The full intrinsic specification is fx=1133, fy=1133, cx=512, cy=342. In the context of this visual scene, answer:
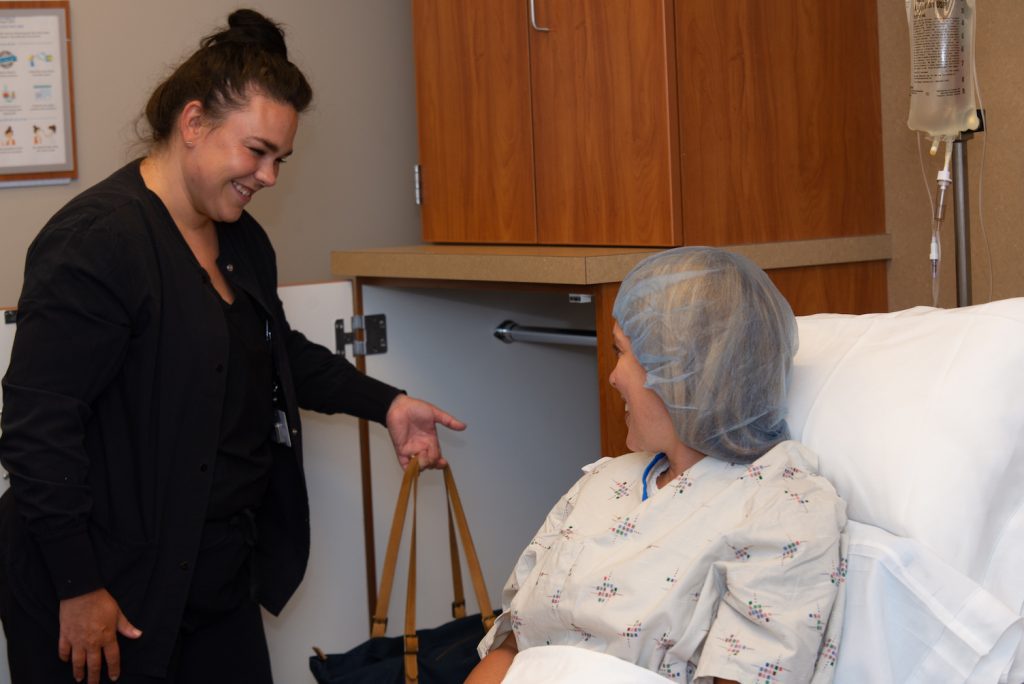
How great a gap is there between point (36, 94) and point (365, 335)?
87 centimetres

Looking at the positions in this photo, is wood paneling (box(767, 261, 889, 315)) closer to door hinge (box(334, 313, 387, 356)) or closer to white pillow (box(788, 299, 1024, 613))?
white pillow (box(788, 299, 1024, 613))

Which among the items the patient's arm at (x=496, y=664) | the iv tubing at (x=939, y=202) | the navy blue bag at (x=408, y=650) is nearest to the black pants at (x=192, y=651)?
the navy blue bag at (x=408, y=650)

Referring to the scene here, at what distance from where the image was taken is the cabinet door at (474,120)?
235 cm

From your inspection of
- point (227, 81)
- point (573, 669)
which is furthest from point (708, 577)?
point (227, 81)

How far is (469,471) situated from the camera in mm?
2717

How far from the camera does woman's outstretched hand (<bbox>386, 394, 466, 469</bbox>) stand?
2166mm

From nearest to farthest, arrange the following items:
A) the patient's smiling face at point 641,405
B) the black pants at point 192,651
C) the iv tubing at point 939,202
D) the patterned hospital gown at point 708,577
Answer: the patterned hospital gown at point 708,577 → the patient's smiling face at point 641,405 → the black pants at point 192,651 → the iv tubing at point 939,202

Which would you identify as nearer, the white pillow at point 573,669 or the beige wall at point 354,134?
the white pillow at point 573,669

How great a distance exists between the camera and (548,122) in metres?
2.26

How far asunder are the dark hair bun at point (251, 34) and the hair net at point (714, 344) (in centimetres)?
92

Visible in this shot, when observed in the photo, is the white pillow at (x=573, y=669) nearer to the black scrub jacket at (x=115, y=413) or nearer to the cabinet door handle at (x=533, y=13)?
the black scrub jacket at (x=115, y=413)

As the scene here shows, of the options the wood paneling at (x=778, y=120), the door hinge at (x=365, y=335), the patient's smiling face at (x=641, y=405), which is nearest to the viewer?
the patient's smiling face at (x=641, y=405)

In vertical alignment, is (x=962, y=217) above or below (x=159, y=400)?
above

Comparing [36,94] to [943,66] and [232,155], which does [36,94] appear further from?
[943,66]
